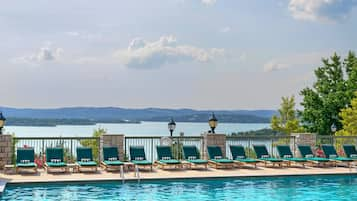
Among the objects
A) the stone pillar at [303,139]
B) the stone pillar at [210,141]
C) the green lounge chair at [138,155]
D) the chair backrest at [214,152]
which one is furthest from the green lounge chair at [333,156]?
the green lounge chair at [138,155]

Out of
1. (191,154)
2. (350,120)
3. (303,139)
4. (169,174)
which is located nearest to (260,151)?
(303,139)

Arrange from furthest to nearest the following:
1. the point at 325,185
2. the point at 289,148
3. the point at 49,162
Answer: the point at 289,148 < the point at 49,162 < the point at 325,185

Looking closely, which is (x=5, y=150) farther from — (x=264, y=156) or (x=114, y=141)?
(x=264, y=156)

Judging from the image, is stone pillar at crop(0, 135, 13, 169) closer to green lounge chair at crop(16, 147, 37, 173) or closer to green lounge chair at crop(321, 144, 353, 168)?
green lounge chair at crop(16, 147, 37, 173)

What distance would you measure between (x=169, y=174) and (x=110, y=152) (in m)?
2.28

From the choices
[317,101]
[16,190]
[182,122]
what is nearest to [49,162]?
[16,190]

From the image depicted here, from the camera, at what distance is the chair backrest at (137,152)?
1546 centimetres

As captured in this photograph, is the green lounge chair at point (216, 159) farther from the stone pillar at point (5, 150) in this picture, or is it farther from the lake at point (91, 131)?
the lake at point (91, 131)

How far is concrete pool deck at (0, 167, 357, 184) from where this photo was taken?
42.5ft

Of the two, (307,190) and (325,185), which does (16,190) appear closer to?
(307,190)

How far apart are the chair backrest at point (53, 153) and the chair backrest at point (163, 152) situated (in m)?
3.05

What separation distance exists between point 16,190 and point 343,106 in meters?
25.9

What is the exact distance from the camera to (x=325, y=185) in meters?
13.4

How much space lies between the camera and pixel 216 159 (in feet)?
Result: 52.5
